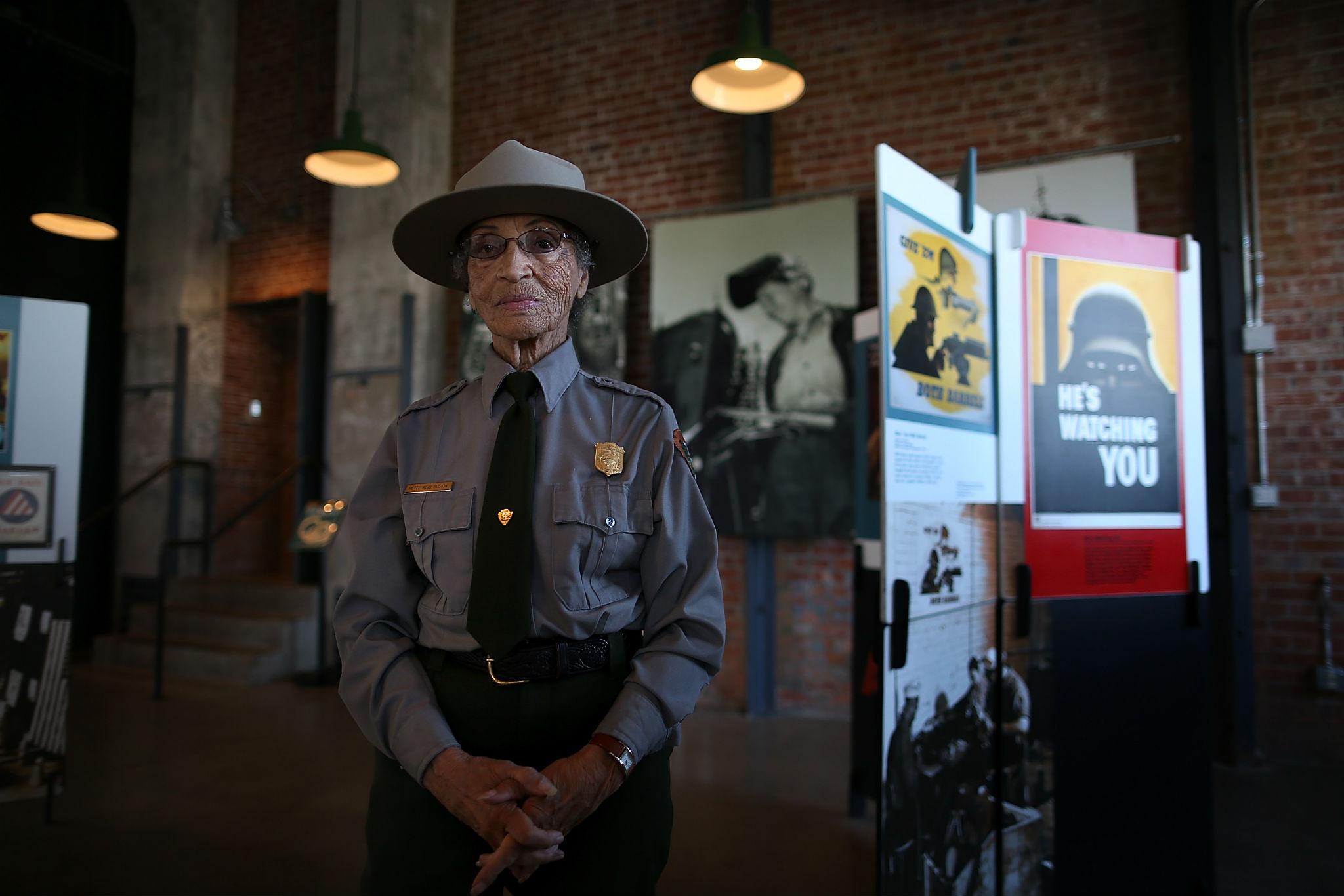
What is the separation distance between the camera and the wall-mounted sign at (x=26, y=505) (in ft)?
8.93

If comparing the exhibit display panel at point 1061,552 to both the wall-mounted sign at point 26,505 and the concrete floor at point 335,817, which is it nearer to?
the concrete floor at point 335,817

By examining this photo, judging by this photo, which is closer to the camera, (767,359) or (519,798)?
A: (519,798)

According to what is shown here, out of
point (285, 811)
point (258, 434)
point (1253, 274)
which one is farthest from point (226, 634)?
point (1253, 274)

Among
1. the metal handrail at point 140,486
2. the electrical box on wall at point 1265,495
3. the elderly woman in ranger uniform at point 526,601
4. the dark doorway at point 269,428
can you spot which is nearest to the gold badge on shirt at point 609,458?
the elderly woman in ranger uniform at point 526,601

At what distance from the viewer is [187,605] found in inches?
255

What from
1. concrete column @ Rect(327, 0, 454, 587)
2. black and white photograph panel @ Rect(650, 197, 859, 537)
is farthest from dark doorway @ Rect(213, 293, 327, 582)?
black and white photograph panel @ Rect(650, 197, 859, 537)

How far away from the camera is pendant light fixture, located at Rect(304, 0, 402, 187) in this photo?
4797mm

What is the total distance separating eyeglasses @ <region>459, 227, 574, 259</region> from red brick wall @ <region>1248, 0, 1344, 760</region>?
3.97 m

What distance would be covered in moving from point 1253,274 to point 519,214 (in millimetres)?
4030

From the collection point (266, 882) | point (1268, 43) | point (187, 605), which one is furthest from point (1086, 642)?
point (187, 605)

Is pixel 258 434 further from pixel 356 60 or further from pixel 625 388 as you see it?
pixel 625 388

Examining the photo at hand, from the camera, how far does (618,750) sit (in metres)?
1.21

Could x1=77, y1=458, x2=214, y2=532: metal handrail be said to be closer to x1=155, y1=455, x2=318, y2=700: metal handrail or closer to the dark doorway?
the dark doorway

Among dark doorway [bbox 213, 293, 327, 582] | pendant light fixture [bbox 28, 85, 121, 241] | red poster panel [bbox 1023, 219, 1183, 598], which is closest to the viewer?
red poster panel [bbox 1023, 219, 1183, 598]
